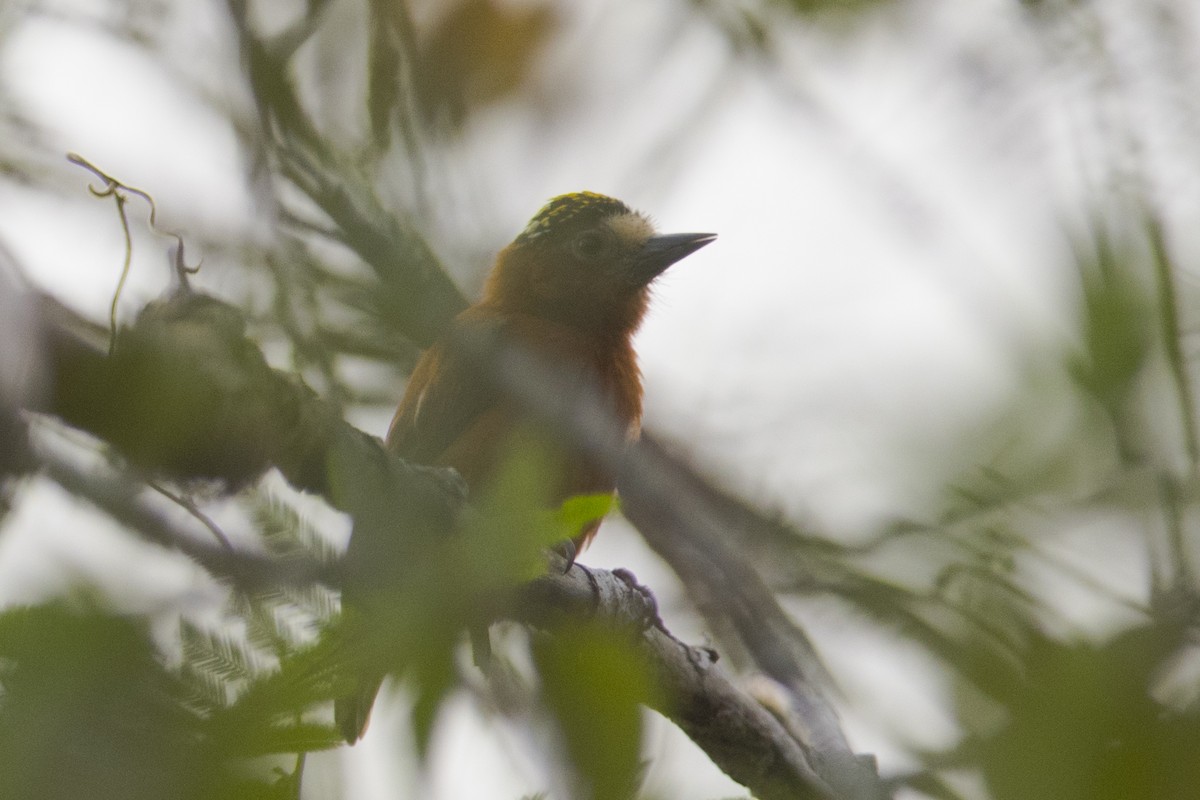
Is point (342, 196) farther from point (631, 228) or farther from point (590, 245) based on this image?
point (631, 228)

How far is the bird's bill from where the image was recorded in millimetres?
5340

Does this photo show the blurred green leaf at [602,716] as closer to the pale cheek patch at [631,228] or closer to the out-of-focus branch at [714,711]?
the out-of-focus branch at [714,711]

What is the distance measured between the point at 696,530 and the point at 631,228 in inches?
72.7

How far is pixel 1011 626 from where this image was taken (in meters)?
1.88

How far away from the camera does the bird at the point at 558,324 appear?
4.13m

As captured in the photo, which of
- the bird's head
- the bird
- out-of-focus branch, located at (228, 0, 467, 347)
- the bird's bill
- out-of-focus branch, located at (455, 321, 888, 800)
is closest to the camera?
out-of-focus branch, located at (228, 0, 467, 347)

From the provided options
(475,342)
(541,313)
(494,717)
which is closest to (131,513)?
(494,717)

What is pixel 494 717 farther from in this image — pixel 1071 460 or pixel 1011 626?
pixel 1071 460

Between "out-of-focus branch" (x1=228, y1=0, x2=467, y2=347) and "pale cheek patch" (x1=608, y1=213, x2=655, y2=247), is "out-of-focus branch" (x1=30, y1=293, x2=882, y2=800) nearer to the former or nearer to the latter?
"out-of-focus branch" (x1=228, y1=0, x2=467, y2=347)

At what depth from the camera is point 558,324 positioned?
16.3 feet

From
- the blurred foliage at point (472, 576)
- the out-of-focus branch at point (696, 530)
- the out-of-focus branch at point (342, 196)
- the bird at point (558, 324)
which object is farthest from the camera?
the bird at point (558, 324)

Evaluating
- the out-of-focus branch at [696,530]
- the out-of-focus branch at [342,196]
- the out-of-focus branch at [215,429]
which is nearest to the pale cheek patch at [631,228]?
the out-of-focus branch at [696,530]

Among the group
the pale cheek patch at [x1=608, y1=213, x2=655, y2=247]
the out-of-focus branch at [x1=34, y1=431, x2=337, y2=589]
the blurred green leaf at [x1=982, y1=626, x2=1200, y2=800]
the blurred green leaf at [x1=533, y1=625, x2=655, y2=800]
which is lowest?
the out-of-focus branch at [x1=34, y1=431, x2=337, y2=589]

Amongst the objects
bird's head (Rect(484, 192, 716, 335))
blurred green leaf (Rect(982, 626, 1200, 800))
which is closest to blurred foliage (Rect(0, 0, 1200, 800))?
blurred green leaf (Rect(982, 626, 1200, 800))
